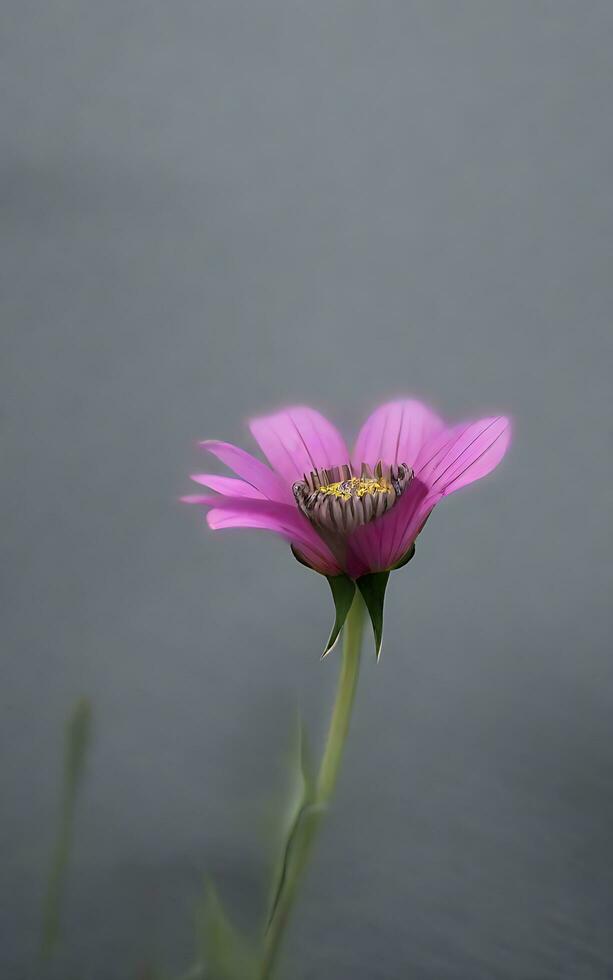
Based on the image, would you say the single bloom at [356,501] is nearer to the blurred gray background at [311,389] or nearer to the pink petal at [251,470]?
the pink petal at [251,470]

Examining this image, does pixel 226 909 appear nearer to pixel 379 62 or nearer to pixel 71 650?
pixel 71 650

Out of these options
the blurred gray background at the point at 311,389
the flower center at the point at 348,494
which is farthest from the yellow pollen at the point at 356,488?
the blurred gray background at the point at 311,389

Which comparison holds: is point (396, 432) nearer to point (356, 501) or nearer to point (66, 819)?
point (356, 501)

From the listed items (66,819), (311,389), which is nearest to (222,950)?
(66,819)

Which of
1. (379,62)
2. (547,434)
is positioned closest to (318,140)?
(379,62)

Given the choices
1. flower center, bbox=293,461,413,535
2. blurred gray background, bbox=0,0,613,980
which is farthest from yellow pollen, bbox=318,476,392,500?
blurred gray background, bbox=0,0,613,980

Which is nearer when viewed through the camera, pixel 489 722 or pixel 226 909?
pixel 226 909
